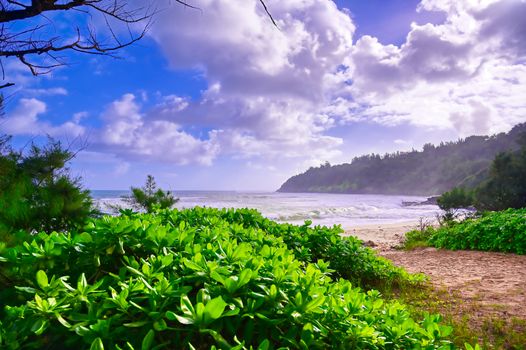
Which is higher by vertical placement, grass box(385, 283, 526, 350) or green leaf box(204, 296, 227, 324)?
green leaf box(204, 296, 227, 324)

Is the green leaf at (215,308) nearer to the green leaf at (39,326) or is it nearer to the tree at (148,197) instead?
the green leaf at (39,326)

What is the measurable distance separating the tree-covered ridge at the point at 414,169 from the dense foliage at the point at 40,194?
268 ft

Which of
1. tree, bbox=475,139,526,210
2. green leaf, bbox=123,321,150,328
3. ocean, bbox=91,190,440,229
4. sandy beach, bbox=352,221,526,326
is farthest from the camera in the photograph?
ocean, bbox=91,190,440,229

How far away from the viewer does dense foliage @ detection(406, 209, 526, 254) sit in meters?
9.12

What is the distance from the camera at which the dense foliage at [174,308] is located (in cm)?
142

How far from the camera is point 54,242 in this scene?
80.4 inches

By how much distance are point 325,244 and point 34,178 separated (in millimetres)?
4979

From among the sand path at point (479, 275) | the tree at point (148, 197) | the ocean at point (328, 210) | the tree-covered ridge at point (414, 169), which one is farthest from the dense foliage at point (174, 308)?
the tree-covered ridge at point (414, 169)

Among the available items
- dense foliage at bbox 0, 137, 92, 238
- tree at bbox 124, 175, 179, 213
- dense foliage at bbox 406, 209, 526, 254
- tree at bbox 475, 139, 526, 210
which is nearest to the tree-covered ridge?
tree at bbox 475, 139, 526, 210

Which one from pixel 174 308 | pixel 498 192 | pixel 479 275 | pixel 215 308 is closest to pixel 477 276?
pixel 479 275

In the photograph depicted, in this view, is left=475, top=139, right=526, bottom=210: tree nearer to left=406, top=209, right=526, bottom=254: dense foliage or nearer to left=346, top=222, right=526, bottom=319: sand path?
left=406, top=209, right=526, bottom=254: dense foliage

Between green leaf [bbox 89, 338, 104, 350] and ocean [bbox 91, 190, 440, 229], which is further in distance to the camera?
ocean [bbox 91, 190, 440, 229]

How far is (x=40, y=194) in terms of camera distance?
222 inches

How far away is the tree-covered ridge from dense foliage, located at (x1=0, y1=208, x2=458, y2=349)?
83716mm
